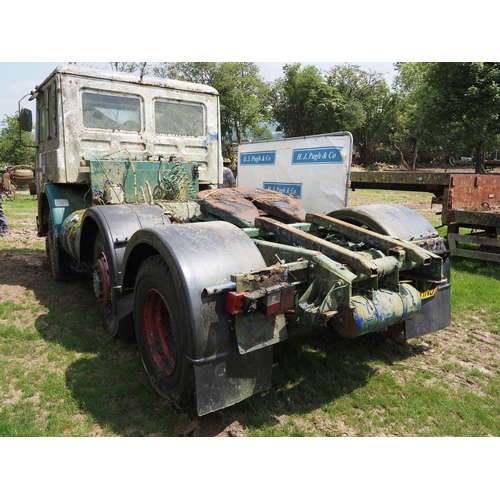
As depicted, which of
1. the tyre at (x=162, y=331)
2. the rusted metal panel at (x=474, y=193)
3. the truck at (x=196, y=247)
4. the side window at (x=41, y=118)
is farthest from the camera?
the rusted metal panel at (x=474, y=193)

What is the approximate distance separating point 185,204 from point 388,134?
120 ft

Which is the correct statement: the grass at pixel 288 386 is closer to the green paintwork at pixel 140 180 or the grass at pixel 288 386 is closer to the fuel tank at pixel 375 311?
the fuel tank at pixel 375 311

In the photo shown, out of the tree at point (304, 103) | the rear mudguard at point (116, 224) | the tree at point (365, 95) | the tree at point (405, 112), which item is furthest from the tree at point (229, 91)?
the rear mudguard at point (116, 224)

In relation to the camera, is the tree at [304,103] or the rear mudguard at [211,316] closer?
the rear mudguard at [211,316]

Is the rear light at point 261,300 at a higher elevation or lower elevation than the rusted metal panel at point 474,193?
lower

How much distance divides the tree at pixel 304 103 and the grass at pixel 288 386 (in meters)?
30.4

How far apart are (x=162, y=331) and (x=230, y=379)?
2.78 ft

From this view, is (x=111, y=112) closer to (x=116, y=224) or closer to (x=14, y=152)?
(x=116, y=224)

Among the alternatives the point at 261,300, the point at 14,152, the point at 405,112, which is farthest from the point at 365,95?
the point at 261,300

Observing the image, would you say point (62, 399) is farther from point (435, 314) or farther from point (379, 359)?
point (435, 314)

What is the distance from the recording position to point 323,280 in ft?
9.00

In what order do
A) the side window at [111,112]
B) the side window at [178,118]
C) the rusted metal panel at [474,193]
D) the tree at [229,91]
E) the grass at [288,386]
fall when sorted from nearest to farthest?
the grass at [288,386], the side window at [111,112], the side window at [178,118], the rusted metal panel at [474,193], the tree at [229,91]

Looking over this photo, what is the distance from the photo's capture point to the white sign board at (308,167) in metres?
6.90

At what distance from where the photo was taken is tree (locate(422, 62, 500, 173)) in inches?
634
